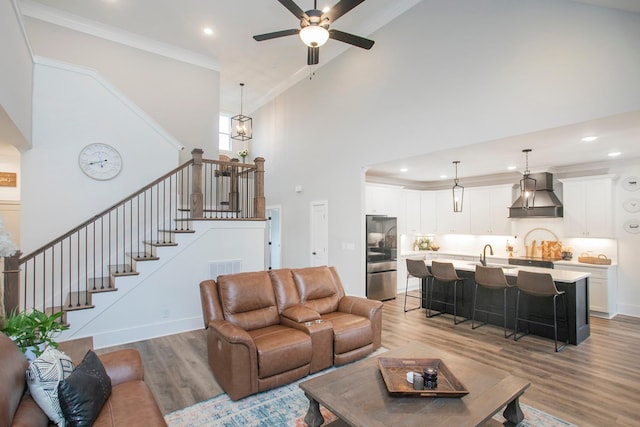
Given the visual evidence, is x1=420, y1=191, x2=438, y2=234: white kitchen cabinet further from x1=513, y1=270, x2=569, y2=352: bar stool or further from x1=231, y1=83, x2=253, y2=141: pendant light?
x1=231, y1=83, x2=253, y2=141: pendant light

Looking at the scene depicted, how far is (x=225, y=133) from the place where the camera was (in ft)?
34.8

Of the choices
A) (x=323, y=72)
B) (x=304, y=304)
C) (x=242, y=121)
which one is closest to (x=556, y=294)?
(x=304, y=304)

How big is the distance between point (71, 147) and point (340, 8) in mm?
4589

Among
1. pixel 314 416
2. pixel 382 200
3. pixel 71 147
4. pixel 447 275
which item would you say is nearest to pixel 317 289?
pixel 314 416

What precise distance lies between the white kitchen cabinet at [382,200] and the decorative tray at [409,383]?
4.39 meters

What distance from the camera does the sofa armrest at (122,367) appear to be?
2.34 m

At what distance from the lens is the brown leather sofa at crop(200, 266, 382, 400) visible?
2.96 m

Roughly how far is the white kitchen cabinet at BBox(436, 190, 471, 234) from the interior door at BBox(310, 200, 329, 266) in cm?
339

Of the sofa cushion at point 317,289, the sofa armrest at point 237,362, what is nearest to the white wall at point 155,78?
the sofa cushion at point 317,289

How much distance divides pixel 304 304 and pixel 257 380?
46.2 inches

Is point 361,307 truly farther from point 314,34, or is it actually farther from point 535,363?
point 314,34

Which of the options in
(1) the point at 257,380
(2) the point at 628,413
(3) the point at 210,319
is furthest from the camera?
(3) the point at 210,319

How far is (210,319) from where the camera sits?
3.39 meters

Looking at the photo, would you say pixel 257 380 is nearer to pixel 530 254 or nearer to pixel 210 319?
pixel 210 319
